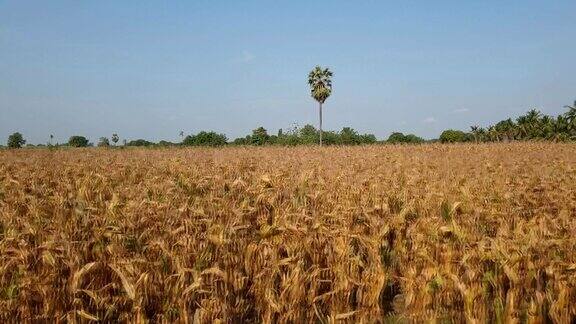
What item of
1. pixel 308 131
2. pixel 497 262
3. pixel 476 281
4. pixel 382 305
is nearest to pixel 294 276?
pixel 382 305

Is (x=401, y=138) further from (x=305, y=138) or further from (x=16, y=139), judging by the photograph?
(x=16, y=139)

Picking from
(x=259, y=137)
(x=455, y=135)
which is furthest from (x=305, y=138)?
(x=455, y=135)

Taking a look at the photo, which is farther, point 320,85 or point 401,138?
point 401,138

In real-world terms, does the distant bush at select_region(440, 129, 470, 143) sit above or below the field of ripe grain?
above

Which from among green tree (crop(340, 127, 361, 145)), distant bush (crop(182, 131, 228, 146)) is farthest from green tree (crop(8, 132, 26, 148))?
green tree (crop(340, 127, 361, 145))

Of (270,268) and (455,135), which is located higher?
(455,135)

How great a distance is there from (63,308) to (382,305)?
9.52 ft

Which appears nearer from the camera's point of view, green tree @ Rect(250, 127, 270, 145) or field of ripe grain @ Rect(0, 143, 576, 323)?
field of ripe grain @ Rect(0, 143, 576, 323)

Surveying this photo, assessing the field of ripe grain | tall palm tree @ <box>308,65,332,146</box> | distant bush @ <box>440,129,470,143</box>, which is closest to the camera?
the field of ripe grain

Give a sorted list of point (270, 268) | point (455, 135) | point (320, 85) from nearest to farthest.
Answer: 1. point (270, 268)
2. point (320, 85)
3. point (455, 135)

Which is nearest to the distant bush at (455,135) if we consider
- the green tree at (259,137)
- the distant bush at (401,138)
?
the distant bush at (401,138)

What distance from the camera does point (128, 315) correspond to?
329cm

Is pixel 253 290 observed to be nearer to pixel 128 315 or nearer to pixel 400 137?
pixel 128 315

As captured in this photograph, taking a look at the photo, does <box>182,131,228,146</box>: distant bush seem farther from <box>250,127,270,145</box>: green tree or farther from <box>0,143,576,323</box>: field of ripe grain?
<box>0,143,576,323</box>: field of ripe grain
